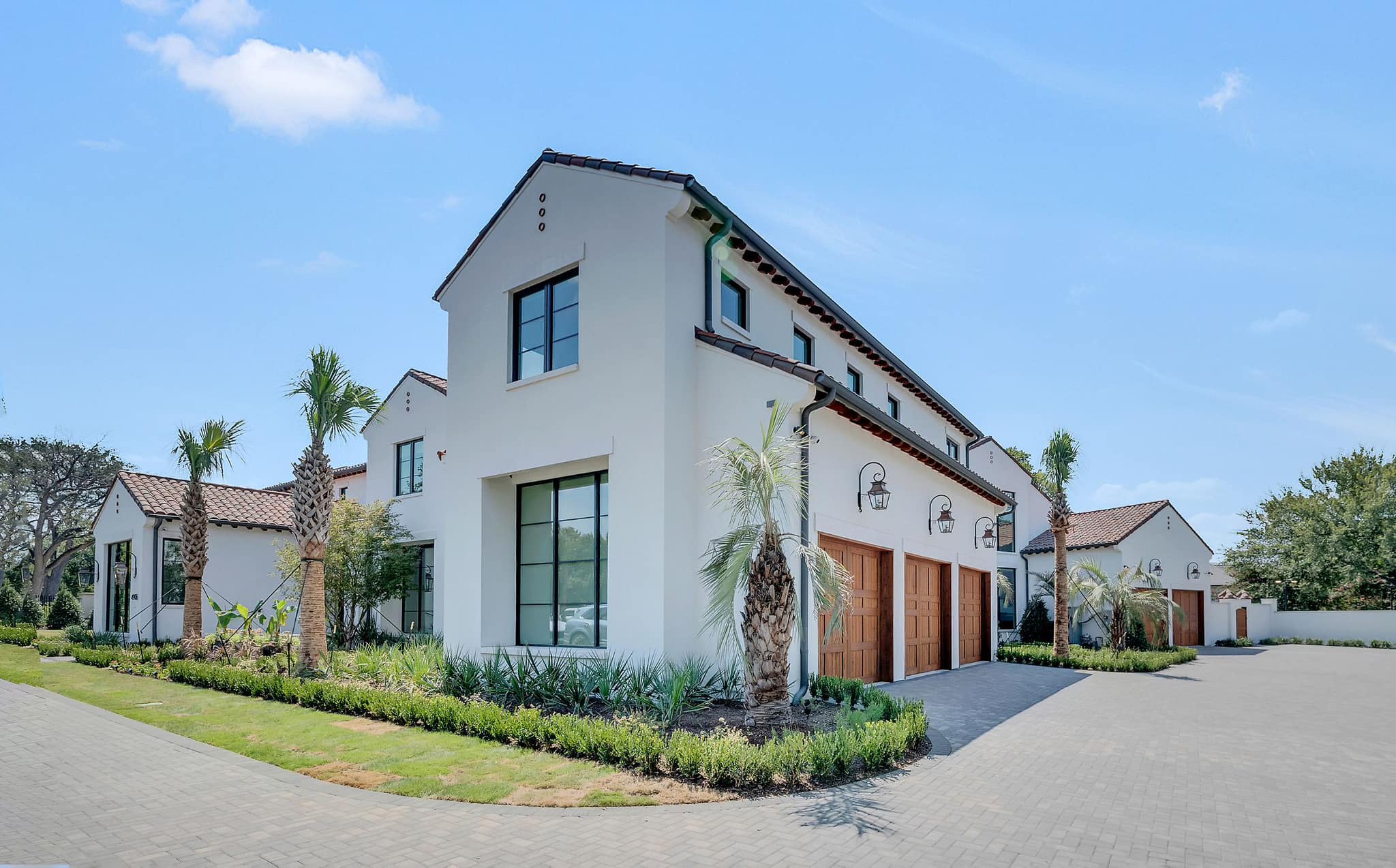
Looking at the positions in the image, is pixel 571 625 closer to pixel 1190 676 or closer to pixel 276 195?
pixel 276 195

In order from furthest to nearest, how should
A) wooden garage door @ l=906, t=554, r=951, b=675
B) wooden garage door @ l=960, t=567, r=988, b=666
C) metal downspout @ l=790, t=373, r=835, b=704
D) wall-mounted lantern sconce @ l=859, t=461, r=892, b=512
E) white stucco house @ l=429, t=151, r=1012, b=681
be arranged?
1. wooden garage door @ l=960, t=567, r=988, b=666
2. wooden garage door @ l=906, t=554, r=951, b=675
3. wall-mounted lantern sconce @ l=859, t=461, r=892, b=512
4. white stucco house @ l=429, t=151, r=1012, b=681
5. metal downspout @ l=790, t=373, r=835, b=704

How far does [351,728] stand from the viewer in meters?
10.2

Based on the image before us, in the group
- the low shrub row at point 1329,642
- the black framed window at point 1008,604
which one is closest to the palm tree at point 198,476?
the black framed window at point 1008,604

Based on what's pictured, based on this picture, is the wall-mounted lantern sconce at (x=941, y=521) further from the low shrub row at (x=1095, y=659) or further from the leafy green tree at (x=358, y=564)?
the leafy green tree at (x=358, y=564)

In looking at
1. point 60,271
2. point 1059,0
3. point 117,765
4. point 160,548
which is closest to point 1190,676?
point 1059,0

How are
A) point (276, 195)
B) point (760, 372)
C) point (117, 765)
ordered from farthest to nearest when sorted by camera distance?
point (276, 195) < point (760, 372) < point (117, 765)

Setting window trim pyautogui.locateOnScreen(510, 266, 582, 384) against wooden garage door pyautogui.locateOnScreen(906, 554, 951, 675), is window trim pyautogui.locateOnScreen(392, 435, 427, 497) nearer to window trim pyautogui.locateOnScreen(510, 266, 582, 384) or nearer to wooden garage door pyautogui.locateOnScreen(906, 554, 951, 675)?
window trim pyautogui.locateOnScreen(510, 266, 582, 384)

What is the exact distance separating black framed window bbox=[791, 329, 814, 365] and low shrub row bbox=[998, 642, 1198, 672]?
10.5 m

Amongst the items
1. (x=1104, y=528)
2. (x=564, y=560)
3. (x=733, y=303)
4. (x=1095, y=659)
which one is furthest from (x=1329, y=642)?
(x=564, y=560)

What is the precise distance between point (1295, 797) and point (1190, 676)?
41.9ft

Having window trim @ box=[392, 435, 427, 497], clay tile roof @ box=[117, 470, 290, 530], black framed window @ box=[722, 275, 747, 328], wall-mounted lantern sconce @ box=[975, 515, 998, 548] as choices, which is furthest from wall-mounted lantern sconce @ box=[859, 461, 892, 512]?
clay tile roof @ box=[117, 470, 290, 530]

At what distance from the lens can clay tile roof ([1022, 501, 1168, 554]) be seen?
29.8m

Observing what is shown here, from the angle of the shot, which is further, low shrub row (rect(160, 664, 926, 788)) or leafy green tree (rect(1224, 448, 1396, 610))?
leafy green tree (rect(1224, 448, 1396, 610))

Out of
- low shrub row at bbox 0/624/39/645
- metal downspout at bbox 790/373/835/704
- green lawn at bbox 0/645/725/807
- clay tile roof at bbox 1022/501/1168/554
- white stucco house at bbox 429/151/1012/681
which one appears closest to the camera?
green lawn at bbox 0/645/725/807
